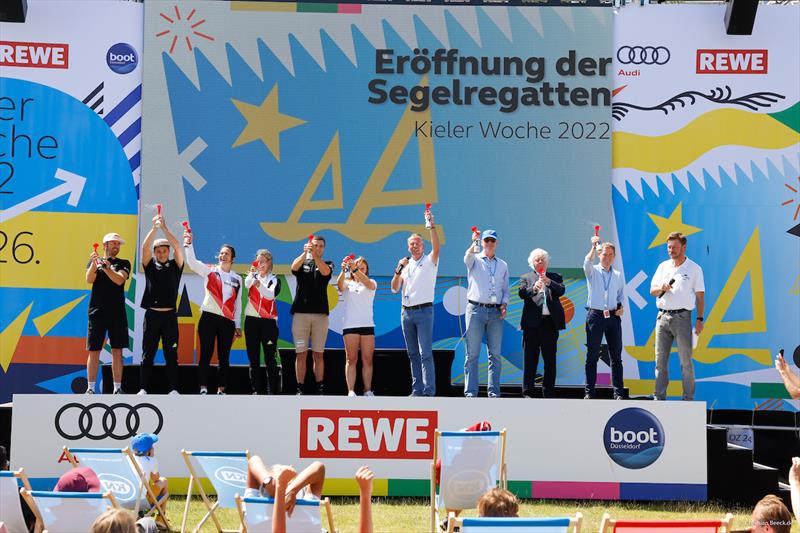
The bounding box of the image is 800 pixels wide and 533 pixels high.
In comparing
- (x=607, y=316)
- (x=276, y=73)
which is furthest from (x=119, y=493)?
(x=276, y=73)

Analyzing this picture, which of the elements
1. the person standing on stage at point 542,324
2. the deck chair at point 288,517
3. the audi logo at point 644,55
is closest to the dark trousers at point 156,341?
the person standing on stage at point 542,324

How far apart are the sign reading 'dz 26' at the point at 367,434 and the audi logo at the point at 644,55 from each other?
17.0ft

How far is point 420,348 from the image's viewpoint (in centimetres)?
863

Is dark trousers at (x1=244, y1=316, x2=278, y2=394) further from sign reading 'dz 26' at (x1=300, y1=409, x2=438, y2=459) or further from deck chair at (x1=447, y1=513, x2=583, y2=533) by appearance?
deck chair at (x1=447, y1=513, x2=583, y2=533)

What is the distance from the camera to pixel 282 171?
1087 cm

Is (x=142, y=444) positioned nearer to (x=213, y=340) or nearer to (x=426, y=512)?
(x=213, y=340)

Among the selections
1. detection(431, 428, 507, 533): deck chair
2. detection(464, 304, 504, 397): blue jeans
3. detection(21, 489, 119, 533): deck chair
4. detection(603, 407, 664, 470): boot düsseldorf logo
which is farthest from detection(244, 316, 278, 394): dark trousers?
detection(21, 489, 119, 533): deck chair

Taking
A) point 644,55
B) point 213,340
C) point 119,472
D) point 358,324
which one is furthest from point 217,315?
point 644,55

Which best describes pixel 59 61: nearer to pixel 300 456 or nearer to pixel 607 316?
pixel 300 456

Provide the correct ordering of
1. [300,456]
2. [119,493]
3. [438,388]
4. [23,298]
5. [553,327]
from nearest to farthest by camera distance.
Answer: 1. [119,493]
2. [300,456]
3. [553,327]
4. [438,388]
5. [23,298]

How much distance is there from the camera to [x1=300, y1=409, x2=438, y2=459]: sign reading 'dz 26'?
810 cm

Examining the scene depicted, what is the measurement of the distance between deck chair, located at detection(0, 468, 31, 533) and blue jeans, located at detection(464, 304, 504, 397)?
4.15 meters

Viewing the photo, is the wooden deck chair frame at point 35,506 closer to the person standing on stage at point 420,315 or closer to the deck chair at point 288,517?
the deck chair at point 288,517

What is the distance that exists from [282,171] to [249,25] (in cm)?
173
